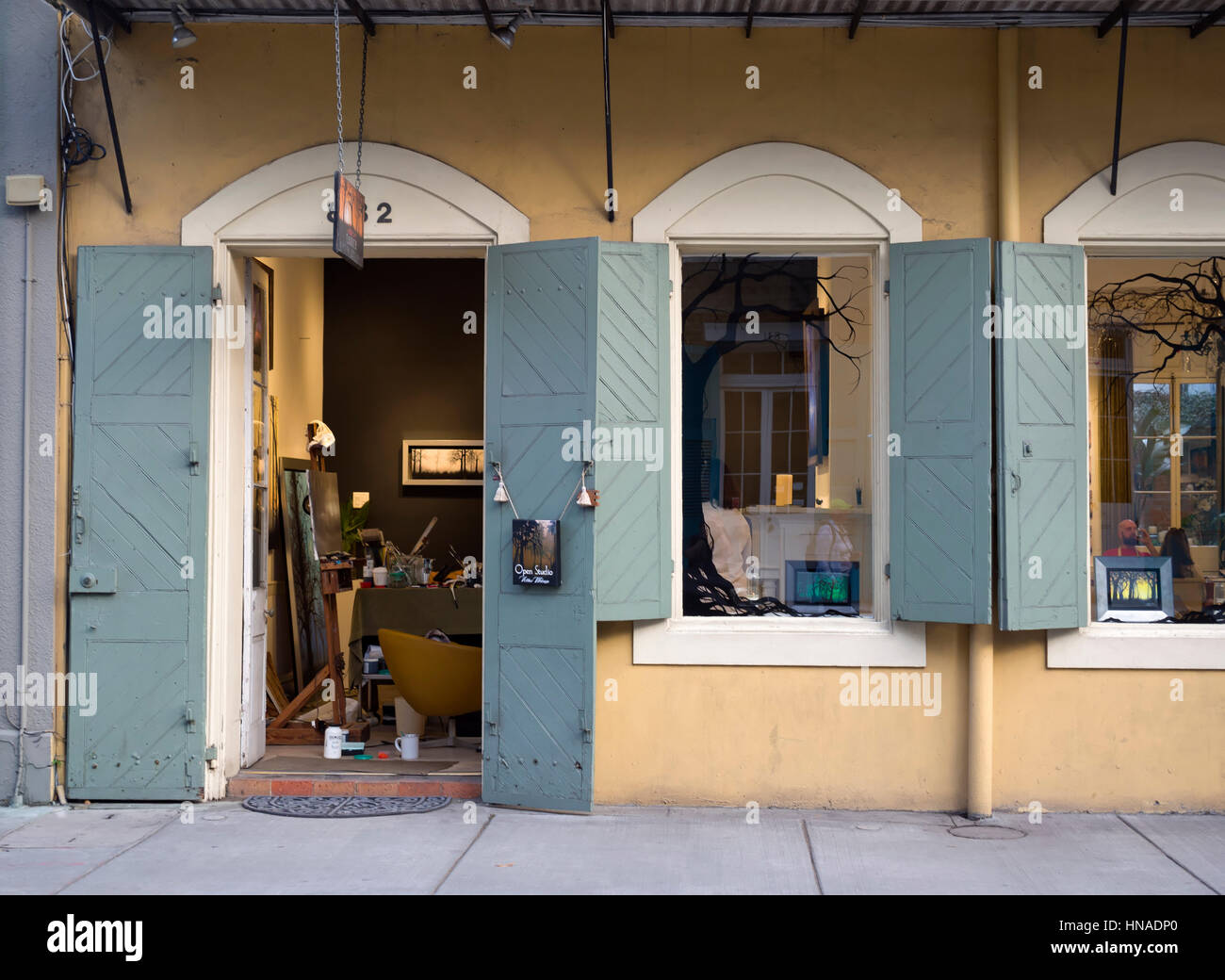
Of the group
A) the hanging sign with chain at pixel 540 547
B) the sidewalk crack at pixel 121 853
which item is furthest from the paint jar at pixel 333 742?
the hanging sign with chain at pixel 540 547

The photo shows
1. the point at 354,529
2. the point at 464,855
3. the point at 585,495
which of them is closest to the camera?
the point at 464,855

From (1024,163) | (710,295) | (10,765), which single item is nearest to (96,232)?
(10,765)

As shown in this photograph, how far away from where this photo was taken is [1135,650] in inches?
257

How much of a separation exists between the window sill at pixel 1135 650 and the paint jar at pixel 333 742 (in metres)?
4.29

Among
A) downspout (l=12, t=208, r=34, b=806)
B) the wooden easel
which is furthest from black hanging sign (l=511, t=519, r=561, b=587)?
downspout (l=12, t=208, r=34, b=806)

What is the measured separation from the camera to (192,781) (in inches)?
259

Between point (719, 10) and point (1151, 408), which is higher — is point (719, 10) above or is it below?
above

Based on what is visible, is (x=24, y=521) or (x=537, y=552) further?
(x=24, y=521)

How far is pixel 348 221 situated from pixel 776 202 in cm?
238

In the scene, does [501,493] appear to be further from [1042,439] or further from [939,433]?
[1042,439]

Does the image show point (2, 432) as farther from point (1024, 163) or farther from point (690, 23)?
point (1024, 163)

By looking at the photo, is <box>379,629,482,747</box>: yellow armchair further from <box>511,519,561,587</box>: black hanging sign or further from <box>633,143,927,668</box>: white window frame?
<box>633,143,927,668</box>: white window frame

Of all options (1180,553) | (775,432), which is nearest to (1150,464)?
(1180,553)

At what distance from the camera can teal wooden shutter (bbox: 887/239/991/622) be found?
638 cm
